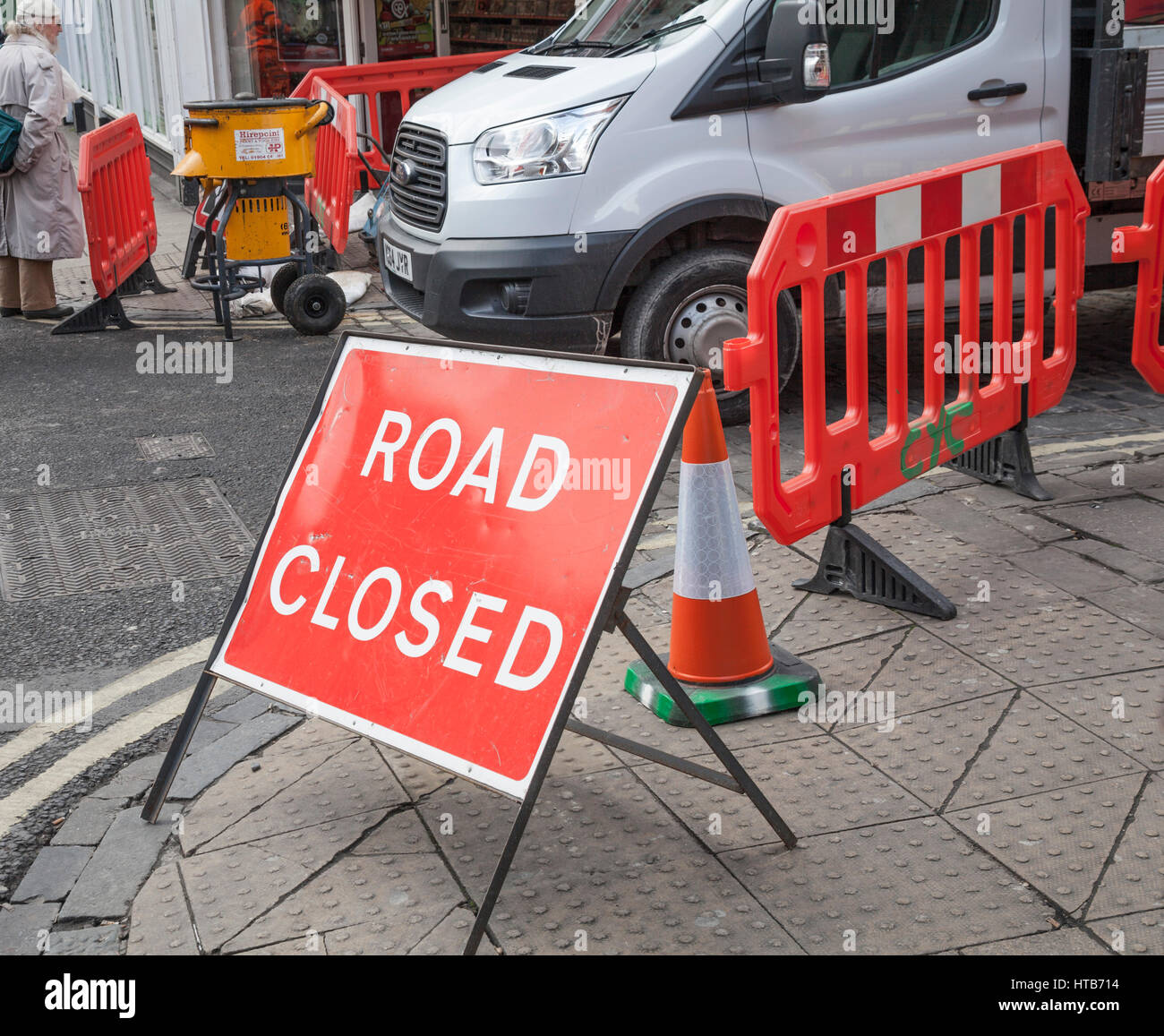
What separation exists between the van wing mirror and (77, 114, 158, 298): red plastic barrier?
4.48 metres

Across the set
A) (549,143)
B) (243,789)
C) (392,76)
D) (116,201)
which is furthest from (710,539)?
(392,76)

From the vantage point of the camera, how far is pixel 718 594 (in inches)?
149

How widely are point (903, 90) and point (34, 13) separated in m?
5.89

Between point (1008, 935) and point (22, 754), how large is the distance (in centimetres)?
266

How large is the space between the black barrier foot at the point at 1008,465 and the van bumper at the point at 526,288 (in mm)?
1832

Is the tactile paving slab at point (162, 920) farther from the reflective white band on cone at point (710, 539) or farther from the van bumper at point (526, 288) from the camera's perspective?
the van bumper at point (526, 288)

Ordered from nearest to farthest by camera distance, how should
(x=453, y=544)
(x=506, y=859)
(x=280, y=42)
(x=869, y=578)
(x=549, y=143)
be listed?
(x=506, y=859) → (x=453, y=544) → (x=869, y=578) → (x=549, y=143) → (x=280, y=42)

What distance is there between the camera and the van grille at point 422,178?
6.78 m

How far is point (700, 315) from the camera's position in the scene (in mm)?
6555

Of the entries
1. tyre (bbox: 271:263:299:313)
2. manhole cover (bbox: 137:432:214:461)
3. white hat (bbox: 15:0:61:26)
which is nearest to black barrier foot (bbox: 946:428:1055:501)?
manhole cover (bbox: 137:432:214:461)

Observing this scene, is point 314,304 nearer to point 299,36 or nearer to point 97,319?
point 97,319

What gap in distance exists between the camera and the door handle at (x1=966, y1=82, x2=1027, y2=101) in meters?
6.61

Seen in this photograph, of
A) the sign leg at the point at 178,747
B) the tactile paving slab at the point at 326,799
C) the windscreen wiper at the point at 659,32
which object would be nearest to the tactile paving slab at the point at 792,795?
the tactile paving slab at the point at 326,799
